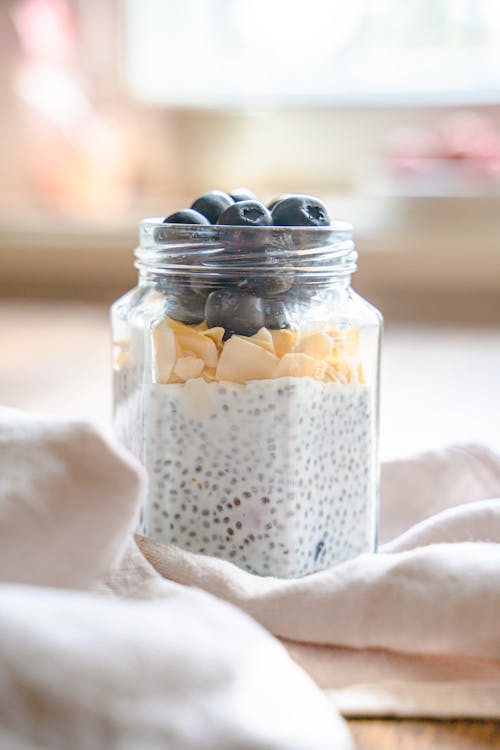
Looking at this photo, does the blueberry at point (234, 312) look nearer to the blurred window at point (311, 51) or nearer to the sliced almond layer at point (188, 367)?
the sliced almond layer at point (188, 367)

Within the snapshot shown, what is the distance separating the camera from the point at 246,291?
56 cm

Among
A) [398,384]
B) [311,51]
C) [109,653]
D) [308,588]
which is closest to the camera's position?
[109,653]

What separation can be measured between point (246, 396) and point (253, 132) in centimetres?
194

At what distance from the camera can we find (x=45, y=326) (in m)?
1.83

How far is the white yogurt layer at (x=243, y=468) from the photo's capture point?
0.56 meters

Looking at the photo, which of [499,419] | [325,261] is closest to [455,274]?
[499,419]

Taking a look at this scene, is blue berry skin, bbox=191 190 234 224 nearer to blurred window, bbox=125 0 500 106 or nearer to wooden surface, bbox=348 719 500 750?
wooden surface, bbox=348 719 500 750

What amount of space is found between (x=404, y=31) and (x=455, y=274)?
0.64 metres

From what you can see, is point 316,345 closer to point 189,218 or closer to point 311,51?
point 189,218

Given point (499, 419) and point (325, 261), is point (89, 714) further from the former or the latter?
point (499, 419)

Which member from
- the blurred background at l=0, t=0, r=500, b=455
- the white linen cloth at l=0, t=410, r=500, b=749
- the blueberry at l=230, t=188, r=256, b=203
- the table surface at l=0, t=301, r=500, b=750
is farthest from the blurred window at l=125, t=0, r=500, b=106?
the white linen cloth at l=0, t=410, r=500, b=749

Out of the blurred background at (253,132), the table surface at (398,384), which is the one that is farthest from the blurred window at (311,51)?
the table surface at (398,384)

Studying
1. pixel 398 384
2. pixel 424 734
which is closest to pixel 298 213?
pixel 424 734

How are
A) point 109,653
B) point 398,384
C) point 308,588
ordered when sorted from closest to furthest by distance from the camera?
point 109,653
point 308,588
point 398,384
